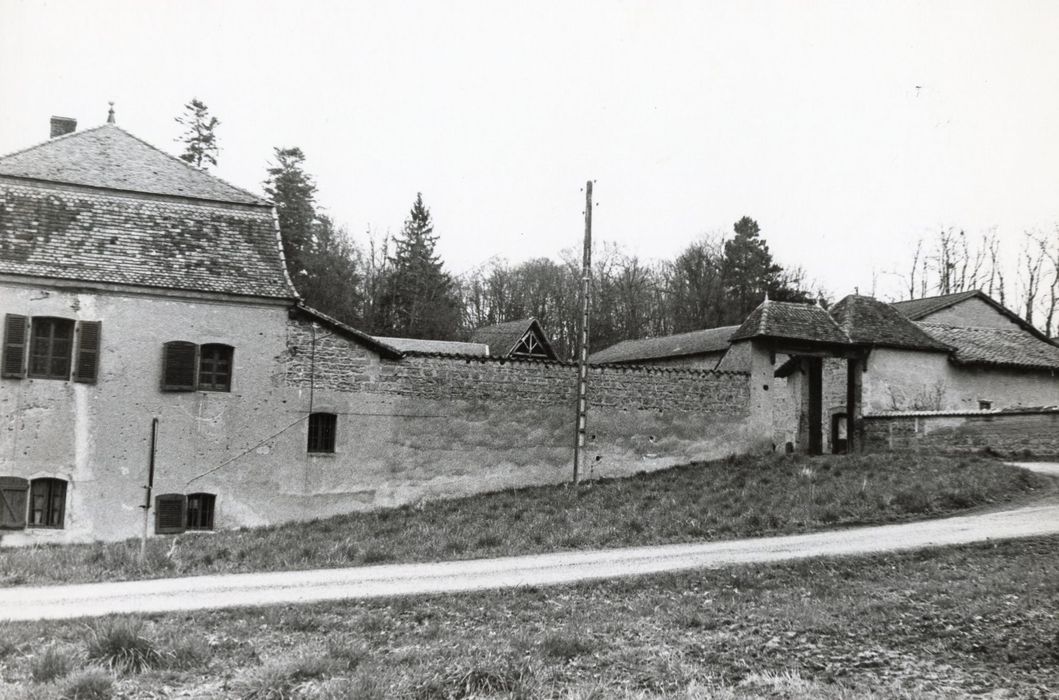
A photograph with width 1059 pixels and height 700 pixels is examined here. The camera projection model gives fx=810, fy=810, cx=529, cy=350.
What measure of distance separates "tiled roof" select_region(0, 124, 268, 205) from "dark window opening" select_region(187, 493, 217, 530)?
7.58m

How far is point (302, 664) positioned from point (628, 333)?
54950 millimetres

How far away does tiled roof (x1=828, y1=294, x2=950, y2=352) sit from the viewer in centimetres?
2753

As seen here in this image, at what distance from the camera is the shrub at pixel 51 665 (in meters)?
7.54

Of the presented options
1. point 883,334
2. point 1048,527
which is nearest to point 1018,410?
point 883,334

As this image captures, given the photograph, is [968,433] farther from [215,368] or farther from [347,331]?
[215,368]

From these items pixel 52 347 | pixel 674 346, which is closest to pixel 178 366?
pixel 52 347

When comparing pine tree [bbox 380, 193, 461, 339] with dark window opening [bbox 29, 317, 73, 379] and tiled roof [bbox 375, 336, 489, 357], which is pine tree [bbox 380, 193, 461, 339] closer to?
tiled roof [bbox 375, 336, 489, 357]

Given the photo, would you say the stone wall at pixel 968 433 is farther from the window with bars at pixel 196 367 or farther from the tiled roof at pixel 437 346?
the tiled roof at pixel 437 346

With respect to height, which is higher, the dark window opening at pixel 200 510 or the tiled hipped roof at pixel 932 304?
the tiled hipped roof at pixel 932 304

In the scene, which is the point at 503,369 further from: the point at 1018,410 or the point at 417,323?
the point at 417,323

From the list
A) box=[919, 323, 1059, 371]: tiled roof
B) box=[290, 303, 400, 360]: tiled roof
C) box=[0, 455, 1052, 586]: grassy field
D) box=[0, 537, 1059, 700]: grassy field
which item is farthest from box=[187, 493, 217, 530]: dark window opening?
box=[919, 323, 1059, 371]: tiled roof

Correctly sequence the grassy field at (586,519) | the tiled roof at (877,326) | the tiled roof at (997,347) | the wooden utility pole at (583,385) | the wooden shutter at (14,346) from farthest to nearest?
the tiled roof at (997,347)
the tiled roof at (877,326)
the wooden utility pole at (583,385)
the wooden shutter at (14,346)
the grassy field at (586,519)

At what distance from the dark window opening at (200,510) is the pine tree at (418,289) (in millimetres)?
35396

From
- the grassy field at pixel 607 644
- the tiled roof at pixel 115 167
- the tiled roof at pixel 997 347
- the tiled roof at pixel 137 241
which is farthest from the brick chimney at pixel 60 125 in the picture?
the tiled roof at pixel 997 347
